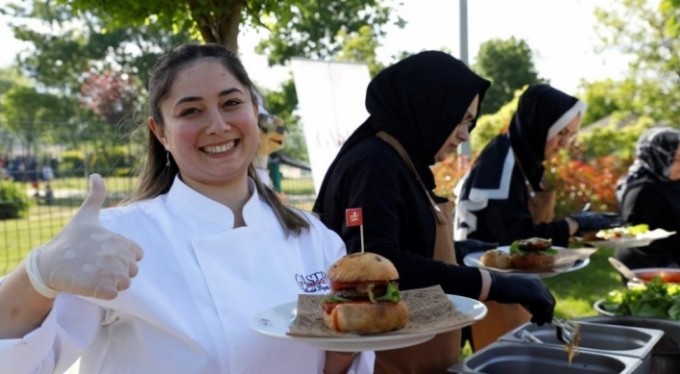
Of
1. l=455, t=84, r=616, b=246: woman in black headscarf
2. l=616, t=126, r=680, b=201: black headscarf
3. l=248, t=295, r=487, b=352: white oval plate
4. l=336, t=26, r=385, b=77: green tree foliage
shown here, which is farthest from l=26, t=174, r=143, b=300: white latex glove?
l=336, t=26, r=385, b=77: green tree foliage

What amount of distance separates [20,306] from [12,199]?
1210 cm

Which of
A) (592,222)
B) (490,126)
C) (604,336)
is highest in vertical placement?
(490,126)

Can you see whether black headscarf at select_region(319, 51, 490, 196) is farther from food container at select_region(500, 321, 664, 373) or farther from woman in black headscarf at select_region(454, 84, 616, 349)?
woman in black headscarf at select_region(454, 84, 616, 349)

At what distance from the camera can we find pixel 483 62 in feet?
177

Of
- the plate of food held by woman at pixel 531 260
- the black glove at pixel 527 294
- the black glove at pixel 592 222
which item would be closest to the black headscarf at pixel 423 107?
the black glove at pixel 527 294

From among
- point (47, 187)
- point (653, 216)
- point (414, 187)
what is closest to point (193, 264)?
point (414, 187)

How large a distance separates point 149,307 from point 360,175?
0.99m

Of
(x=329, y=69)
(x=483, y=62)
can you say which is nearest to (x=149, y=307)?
(x=329, y=69)

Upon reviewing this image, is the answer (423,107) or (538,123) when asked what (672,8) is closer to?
(538,123)

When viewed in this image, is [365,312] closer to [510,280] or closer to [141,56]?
[510,280]

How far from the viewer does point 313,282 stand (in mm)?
1904

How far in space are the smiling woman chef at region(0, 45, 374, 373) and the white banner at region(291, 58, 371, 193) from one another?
4165 mm

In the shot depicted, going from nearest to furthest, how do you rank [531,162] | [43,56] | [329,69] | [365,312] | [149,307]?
[149,307] → [365,312] → [531,162] → [329,69] → [43,56]

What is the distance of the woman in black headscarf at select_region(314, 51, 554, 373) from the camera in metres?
2.28
